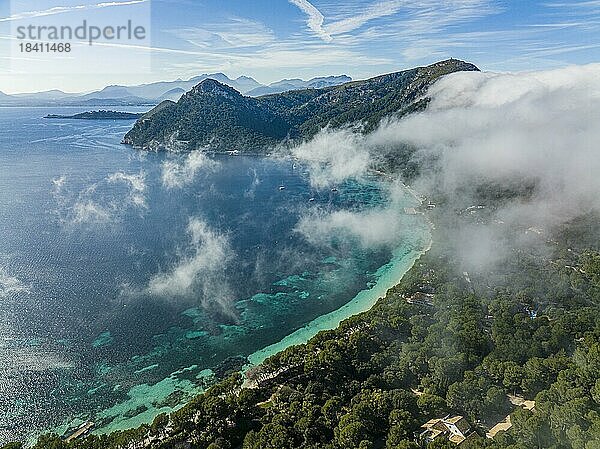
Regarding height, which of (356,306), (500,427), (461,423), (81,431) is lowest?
(81,431)

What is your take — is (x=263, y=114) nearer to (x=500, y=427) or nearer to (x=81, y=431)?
(x=81, y=431)

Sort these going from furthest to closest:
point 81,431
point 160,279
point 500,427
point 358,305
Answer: point 160,279
point 358,305
point 81,431
point 500,427

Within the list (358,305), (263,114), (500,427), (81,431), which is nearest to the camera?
(500,427)

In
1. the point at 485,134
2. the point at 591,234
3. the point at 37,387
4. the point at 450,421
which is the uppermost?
the point at 485,134

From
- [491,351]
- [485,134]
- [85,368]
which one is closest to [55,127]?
[485,134]

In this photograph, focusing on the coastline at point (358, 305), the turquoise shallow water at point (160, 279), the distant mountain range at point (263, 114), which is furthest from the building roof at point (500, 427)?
the distant mountain range at point (263, 114)

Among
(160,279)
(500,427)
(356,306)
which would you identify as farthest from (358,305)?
(160,279)

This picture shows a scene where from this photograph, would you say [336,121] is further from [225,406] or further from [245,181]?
[225,406]
